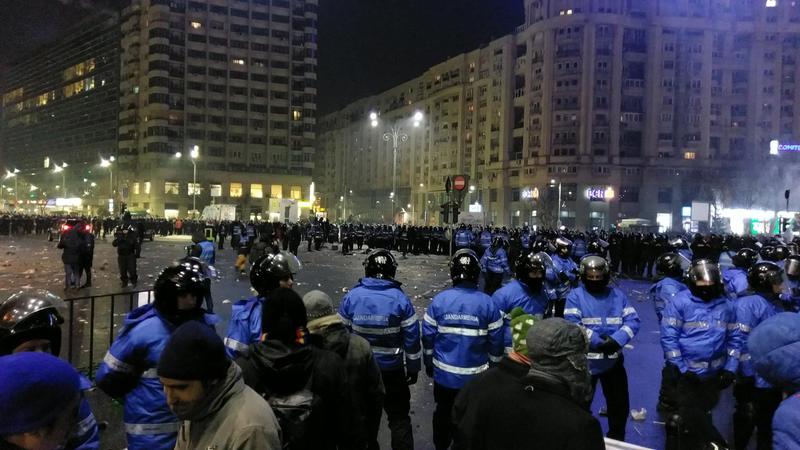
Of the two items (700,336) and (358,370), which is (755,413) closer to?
(700,336)

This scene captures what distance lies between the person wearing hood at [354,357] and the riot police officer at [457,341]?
3.54 feet

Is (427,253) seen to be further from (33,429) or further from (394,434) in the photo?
(33,429)

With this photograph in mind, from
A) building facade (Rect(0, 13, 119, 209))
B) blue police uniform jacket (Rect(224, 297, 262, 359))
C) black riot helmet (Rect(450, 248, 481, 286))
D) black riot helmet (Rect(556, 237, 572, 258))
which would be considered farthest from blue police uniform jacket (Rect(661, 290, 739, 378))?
building facade (Rect(0, 13, 119, 209))

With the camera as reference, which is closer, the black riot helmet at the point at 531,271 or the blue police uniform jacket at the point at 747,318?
the blue police uniform jacket at the point at 747,318

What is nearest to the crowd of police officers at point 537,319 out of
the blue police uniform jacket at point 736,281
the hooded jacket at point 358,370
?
the hooded jacket at point 358,370

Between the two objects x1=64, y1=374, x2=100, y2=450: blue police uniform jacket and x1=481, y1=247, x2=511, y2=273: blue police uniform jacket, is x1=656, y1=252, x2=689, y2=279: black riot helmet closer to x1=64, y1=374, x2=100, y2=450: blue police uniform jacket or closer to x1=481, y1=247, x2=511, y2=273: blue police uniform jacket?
x1=481, y1=247, x2=511, y2=273: blue police uniform jacket

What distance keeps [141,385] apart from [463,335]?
8.24 feet

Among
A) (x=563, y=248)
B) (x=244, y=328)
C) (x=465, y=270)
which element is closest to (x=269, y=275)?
(x=244, y=328)

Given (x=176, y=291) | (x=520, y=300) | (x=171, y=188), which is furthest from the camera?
(x=171, y=188)

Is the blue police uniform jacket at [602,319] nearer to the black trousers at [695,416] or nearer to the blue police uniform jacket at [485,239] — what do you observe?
the black trousers at [695,416]

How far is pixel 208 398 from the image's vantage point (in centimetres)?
218

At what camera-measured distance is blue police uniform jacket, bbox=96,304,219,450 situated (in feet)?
10.9

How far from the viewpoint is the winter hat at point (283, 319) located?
3.03 meters

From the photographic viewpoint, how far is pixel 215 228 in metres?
40.8
